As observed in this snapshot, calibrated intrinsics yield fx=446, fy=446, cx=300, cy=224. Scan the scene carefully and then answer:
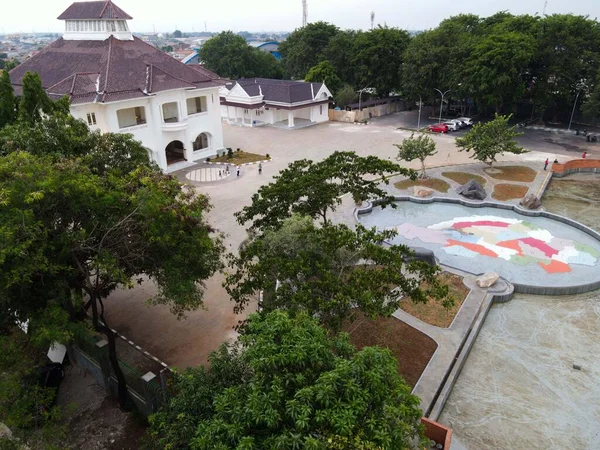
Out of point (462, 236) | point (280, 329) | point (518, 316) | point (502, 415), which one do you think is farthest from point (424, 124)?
point (280, 329)

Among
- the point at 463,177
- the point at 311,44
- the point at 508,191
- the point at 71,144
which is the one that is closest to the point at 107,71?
the point at 71,144

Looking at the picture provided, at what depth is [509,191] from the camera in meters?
30.6

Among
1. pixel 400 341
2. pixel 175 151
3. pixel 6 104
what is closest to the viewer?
pixel 400 341

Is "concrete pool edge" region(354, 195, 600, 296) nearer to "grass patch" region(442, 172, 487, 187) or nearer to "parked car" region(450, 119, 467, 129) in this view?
"grass patch" region(442, 172, 487, 187)

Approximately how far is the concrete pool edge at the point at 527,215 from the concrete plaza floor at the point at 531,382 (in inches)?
22.0

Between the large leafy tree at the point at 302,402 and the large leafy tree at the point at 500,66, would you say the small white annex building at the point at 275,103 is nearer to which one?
the large leafy tree at the point at 500,66

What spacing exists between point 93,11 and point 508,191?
33.7m

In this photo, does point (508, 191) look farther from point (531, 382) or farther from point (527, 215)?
point (531, 382)

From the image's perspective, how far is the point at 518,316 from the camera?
18.1m

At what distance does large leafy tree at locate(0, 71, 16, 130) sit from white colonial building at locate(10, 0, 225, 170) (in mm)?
10210

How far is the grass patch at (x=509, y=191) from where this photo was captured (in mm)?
29672

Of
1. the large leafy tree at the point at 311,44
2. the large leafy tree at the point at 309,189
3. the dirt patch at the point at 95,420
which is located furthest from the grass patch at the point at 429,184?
the large leafy tree at the point at 311,44

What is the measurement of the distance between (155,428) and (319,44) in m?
61.2

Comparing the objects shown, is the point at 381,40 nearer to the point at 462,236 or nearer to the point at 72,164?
the point at 462,236
